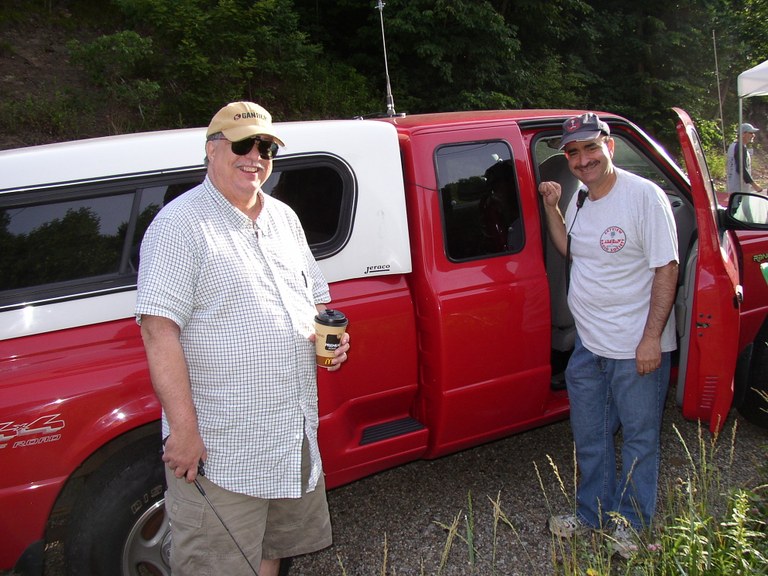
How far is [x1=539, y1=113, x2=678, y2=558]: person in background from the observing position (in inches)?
101

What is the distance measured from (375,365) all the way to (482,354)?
1.67ft

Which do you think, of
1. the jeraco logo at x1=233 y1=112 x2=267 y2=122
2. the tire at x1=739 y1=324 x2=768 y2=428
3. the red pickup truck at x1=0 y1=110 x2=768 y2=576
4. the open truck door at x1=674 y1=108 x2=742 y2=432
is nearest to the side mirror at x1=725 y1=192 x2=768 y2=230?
the red pickup truck at x1=0 y1=110 x2=768 y2=576

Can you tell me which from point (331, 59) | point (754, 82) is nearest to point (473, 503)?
point (754, 82)

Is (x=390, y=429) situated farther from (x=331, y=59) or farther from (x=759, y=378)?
(x=331, y=59)

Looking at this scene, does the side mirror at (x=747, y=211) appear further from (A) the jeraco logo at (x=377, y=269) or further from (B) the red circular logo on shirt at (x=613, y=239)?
(A) the jeraco logo at (x=377, y=269)

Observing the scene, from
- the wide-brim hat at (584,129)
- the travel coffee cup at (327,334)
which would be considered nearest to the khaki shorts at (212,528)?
the travel coffee cup at (327,334)

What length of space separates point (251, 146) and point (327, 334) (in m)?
0.62

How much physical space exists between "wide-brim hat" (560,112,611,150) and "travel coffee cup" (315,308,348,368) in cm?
133

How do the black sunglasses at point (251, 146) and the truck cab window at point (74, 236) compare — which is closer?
the black sunglasses at point (251, 146)

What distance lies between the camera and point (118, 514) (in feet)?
7.52

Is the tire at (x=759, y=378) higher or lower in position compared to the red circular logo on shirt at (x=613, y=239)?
lower

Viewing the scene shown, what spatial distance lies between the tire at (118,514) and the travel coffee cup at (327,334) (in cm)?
83

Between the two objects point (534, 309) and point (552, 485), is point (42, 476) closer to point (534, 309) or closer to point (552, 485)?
point (534, 309)

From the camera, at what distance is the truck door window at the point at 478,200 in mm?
2893
